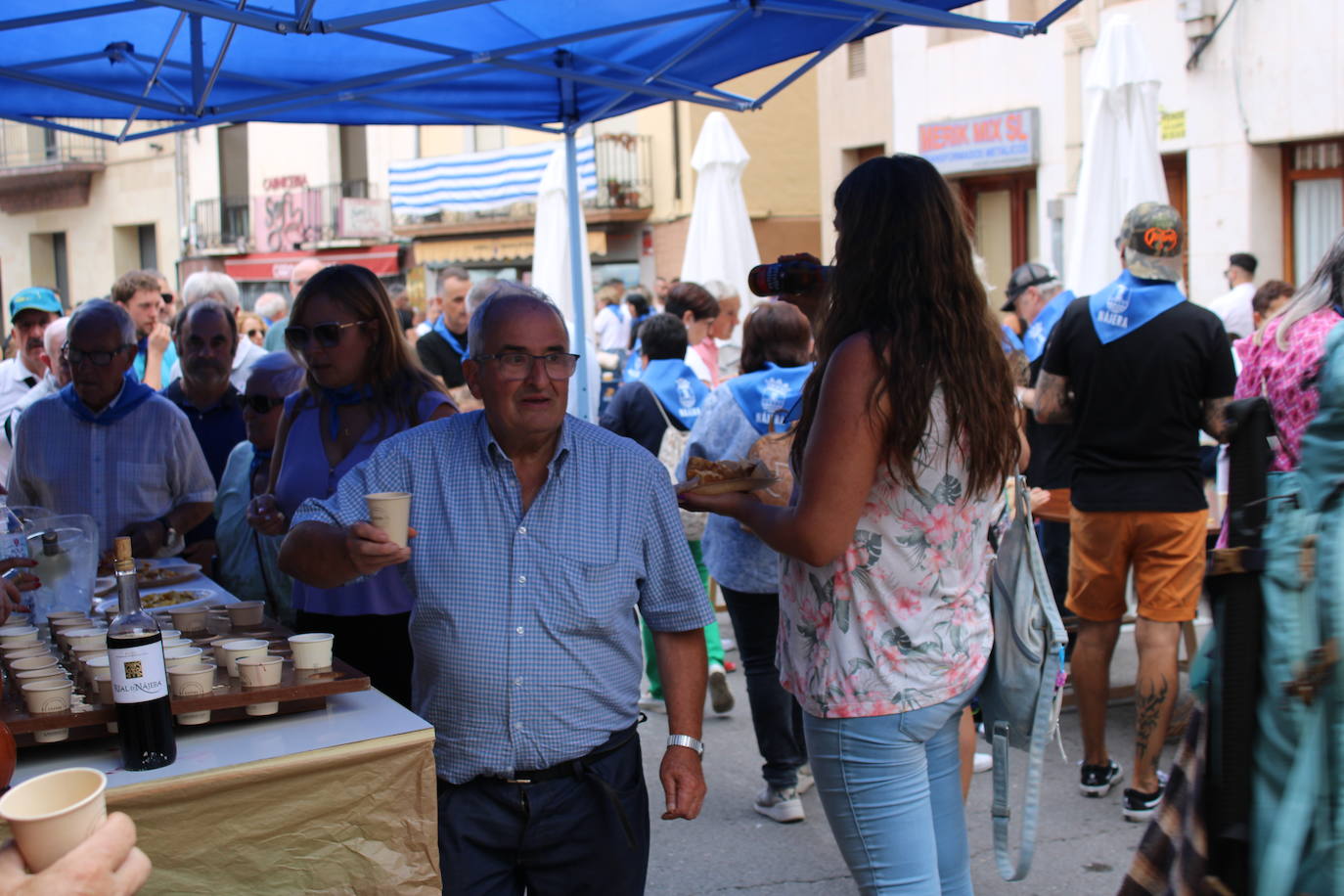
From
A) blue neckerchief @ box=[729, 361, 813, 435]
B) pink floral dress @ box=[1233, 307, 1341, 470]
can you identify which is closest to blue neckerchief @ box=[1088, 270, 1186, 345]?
pink floral dress @ box=[1233, 307, 1341, 470]

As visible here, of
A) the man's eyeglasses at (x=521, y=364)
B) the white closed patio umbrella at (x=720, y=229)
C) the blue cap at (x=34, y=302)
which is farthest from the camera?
the white closed patio umbrella at (x=720, y=229)

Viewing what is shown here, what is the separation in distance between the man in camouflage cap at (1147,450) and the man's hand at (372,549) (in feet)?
9.83

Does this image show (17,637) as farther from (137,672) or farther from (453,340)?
(453,340)

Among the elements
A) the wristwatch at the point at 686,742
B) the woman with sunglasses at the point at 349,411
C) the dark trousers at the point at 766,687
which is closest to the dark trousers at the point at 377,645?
the woman with sunglasses at the point at 349,411

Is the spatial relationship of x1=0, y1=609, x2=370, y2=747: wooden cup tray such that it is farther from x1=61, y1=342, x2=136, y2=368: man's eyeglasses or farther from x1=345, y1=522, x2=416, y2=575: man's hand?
x1=61, y1=342, x2=136, y2=368: man's eyeglasses

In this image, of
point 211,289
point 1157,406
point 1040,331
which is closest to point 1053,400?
point 1157,406

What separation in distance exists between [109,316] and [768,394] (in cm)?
229

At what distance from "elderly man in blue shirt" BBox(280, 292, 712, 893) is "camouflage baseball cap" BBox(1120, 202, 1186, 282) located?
103 inches

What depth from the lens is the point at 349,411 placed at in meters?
3.51

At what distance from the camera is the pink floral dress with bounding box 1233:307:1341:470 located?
3.31m

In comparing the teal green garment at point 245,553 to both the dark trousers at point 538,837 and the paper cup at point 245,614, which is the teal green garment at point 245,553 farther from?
the dark trousers at point 538,837

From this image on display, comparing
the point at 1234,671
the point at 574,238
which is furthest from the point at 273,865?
the point at 574,238

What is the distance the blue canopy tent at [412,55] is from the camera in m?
4.12

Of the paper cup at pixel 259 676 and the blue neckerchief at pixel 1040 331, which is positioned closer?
the paper cup at pixel 259 676
